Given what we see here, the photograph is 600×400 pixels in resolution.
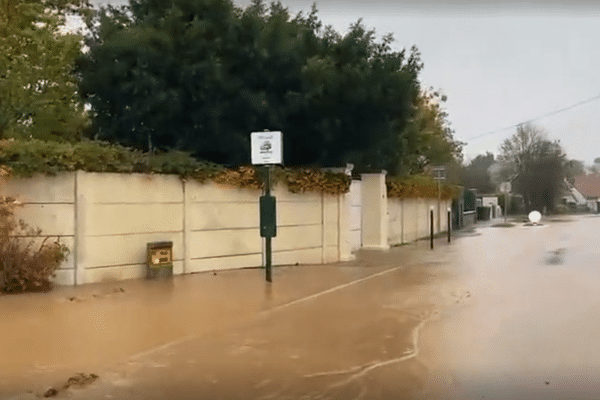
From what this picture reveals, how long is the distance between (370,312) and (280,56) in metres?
12.2

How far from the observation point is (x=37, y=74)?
20.4 m

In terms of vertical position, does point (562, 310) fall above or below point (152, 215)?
below

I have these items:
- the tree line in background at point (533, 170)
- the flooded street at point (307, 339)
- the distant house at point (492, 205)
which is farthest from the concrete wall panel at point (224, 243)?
the tree line in background at point (533, 170)

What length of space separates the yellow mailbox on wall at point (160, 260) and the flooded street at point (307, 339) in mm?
290

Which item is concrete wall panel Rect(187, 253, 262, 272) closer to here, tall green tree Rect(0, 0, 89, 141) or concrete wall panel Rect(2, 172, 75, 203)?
concrete wall panel Rect(2, 172, 75, 203)

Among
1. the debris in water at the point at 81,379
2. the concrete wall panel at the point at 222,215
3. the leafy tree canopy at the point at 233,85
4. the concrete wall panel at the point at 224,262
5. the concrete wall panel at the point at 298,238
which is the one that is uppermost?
the leafy tree canopy at the point at 233,85

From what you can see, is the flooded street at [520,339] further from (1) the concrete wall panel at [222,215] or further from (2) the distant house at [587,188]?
(2) the distant house at [587,188]

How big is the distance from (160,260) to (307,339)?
611 centimetres

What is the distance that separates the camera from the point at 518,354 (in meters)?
7.23

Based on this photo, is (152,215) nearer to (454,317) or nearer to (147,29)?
(454,317)

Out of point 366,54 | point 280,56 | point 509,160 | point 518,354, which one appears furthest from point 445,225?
point 509,160

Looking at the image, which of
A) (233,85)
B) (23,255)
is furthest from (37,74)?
(23,255)

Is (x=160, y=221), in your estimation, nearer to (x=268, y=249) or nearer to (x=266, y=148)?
(x=268, y=249)

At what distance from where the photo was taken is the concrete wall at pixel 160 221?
1212cm
